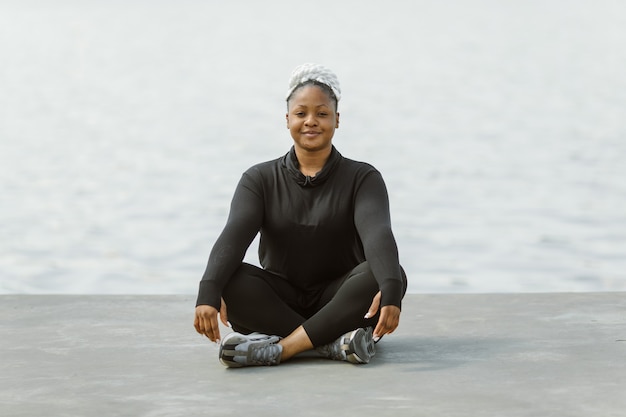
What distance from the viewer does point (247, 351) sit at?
4.57 metres

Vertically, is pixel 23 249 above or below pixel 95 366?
above

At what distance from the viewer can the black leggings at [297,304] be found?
15.1 feet

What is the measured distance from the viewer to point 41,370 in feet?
15.1

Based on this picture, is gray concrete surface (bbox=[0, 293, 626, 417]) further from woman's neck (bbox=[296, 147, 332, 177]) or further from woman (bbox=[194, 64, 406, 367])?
Result: woman's neck (bbox=[296, 147, 332, 177])

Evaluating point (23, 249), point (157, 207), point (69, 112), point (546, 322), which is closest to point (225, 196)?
point (157, 207)

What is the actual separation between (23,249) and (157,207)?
2.78m

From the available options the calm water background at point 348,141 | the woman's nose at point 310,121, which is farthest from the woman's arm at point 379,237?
the calm water background at point 348,141

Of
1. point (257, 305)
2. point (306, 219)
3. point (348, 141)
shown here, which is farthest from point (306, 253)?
point (348, 141)

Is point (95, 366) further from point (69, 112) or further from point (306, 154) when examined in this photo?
point (69, 112)

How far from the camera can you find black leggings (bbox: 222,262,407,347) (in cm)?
461

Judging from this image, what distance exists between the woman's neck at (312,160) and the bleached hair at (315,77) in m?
0.21

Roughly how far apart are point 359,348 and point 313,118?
832 mm

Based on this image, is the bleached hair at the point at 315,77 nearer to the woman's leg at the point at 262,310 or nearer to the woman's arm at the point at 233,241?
the woman's arm at the point at 233,241

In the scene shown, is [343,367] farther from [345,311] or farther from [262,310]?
[262,310]
